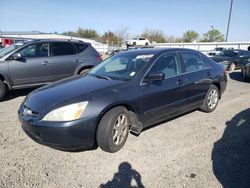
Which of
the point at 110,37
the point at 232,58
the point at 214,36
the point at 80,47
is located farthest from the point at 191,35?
the point at 80,47

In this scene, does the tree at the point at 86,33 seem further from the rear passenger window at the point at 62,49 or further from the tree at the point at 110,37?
the rear passenger window at the point at 62,49

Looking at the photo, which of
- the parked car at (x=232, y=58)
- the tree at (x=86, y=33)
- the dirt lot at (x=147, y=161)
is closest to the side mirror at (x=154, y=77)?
the dirt lot at (x=147, y=161)

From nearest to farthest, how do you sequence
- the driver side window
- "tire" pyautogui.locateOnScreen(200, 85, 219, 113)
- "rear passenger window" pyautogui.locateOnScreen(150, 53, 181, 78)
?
"rear passenger window" pyautogui.locateOnScreen(150, 53, 181, 78) < "tire" pyautogui.locateOnScreen(200, 85, 219, 113) < the driver side window

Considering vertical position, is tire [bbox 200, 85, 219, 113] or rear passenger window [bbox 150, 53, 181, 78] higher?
rear passenger window [bbox 150, 53, 181, 78]

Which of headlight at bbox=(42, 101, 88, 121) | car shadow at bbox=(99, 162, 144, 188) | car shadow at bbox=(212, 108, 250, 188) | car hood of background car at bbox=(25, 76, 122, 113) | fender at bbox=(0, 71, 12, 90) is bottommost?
car shadow at bbox=(99, 162, 144, 188)

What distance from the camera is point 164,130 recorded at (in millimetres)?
4488

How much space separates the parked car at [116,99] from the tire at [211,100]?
52 millimetres

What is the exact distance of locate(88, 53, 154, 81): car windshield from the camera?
4157 millimetres

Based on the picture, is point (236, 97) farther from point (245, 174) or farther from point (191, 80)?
point (245, 174)

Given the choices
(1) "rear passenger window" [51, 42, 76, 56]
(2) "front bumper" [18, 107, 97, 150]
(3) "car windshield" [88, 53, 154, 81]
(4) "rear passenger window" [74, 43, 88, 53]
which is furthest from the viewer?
(4) "rear passenger window" [74, 43, 88, 53]

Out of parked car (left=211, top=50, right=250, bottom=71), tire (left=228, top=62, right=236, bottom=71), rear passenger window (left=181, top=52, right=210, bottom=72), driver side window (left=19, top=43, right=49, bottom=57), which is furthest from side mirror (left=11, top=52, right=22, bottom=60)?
tire (left=228, top=62, right=236, bottom=71)

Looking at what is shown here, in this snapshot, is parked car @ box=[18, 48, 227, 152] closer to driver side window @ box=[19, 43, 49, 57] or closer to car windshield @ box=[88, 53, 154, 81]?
car windshield @ box=[88, 53, 154, 81]

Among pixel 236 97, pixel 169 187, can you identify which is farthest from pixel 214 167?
pixel 236 97

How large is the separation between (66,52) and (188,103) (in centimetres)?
437
